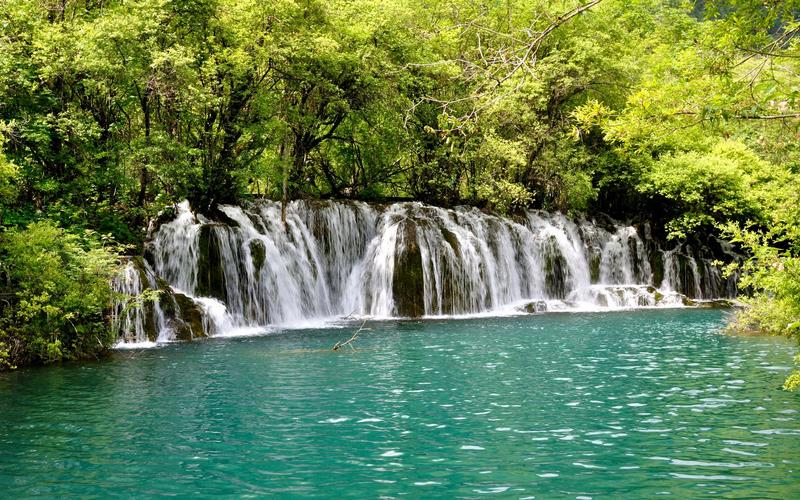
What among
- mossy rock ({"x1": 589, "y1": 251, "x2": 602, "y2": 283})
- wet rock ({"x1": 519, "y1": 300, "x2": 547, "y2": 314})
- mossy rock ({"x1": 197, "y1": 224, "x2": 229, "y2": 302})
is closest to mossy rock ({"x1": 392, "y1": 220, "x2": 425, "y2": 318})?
wet rock ({"x1": 519, "y1": 300, "x2": 547, "y2": 314})

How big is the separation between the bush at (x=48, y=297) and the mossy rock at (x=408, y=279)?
44.1 ft

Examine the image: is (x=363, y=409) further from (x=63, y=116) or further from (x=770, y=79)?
(x=63, y=116)

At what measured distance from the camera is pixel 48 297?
14664mm

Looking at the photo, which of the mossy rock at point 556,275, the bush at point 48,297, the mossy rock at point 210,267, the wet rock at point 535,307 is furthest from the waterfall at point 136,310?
the mossy rock at point 556,275

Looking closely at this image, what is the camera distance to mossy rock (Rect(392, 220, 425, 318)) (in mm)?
28156

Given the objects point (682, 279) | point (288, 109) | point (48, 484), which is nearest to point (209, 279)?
point (288, 109)

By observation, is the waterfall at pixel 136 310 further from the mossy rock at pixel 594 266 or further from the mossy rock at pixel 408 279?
the mossy rock at pixel 594 266

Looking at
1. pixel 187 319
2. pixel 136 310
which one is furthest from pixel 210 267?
pixel 136 310

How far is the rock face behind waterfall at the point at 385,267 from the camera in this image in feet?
75.6

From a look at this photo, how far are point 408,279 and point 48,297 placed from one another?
51.6 feet

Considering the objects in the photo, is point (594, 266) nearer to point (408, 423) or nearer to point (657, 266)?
point (657, 266)

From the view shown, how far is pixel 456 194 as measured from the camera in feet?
121

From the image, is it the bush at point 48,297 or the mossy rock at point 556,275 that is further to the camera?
the mossy rock at point 556,275

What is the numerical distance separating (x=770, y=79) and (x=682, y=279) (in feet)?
107
